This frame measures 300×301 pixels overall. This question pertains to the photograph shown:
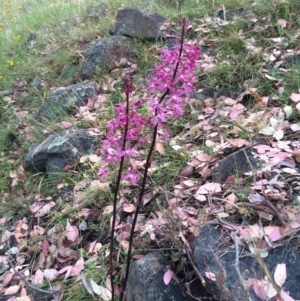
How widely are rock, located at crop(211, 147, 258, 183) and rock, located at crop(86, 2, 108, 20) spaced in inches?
135

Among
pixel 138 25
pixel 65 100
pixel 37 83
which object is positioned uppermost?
pixel 138 25

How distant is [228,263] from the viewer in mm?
1612

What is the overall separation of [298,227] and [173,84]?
2.68 feet

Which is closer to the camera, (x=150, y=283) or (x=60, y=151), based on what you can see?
(x=150, y=283)

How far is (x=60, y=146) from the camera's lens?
300 cm

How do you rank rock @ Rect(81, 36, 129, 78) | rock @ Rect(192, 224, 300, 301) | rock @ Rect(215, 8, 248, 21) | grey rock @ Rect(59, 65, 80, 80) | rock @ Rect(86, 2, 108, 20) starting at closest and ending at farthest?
rock @ Rect(192, 224, 300, 301) → rock @ Rect(215, 8, 248, 21) → rock @ Rect(81, 36, 129, 78) → grey rock @ Rect(59, 65, 80, 80) → rock @ Rect(86, 2, 108, 20)

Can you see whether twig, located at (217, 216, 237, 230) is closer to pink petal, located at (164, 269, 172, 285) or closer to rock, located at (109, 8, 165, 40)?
pink petal, located at (164, 269, 172, 285)

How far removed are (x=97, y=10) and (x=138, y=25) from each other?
1325 millimetres

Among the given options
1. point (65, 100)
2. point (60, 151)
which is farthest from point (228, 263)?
point (65, 100)

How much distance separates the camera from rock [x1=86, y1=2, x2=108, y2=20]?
16.6ft

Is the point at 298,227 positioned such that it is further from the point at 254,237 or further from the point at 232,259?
the point at 232,259

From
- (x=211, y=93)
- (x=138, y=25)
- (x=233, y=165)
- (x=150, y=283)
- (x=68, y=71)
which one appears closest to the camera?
(x=150, y=283)

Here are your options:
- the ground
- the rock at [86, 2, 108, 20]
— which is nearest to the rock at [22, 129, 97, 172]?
the ground

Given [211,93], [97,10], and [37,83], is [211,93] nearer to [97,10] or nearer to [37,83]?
[37,83]
